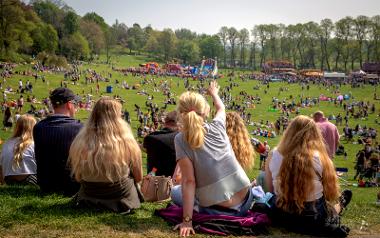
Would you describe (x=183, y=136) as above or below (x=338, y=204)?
above

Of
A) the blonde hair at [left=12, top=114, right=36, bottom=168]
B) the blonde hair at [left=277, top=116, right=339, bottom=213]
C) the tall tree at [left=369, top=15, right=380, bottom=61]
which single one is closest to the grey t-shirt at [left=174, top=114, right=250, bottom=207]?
the blonde hair at [left=277, top=116, right=339, bottom=213]

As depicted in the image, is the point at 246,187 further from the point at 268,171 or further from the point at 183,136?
the point at 183,136

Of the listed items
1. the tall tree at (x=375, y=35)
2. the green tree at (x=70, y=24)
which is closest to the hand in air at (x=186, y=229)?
the green tree at (x=70, y=24)

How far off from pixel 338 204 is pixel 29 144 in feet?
14.0

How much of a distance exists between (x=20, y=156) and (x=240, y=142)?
318cm

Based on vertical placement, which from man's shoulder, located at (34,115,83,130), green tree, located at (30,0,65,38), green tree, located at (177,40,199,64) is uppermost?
green tree, located at (30,0,65,38)

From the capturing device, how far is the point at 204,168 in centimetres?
399

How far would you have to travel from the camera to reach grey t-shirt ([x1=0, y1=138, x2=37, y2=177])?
5.91 meters

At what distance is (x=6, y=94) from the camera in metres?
35.5

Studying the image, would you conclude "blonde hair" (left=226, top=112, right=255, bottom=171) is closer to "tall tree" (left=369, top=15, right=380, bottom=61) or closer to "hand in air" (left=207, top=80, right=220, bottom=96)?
"hand in air" (left=207, top=80, right=220, bottom=96)

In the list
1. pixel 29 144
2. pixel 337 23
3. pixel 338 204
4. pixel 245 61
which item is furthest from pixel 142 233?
pixel 245 61

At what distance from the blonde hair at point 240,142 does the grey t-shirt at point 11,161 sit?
2918 mm

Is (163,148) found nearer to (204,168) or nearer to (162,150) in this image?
(162,150)

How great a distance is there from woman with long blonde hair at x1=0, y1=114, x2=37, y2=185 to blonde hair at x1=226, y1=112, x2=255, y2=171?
9.39 ft
